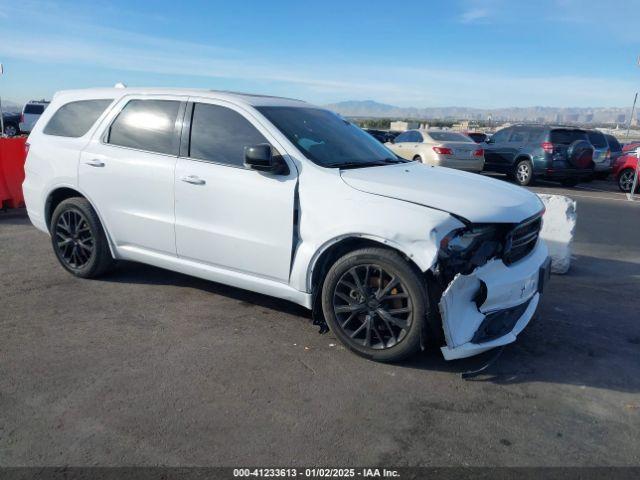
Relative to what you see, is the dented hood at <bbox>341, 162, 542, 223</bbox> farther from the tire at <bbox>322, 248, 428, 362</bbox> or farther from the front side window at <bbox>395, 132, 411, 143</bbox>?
the front side window at <bbox>395, 132, 411, 143</bbox>

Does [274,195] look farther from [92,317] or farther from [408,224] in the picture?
[92,317]

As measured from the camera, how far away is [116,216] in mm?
5070

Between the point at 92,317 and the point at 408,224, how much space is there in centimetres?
273

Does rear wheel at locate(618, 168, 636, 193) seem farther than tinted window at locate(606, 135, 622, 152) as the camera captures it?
No

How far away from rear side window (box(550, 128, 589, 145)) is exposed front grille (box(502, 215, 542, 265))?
12589 mm

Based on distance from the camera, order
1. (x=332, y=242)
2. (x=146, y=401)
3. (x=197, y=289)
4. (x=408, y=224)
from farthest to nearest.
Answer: (x=197, y=289) → (x=332, y=242) → (x=408, y=224) → (x=146, y=401)

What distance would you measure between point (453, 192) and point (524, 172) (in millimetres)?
13190

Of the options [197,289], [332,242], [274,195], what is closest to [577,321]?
[332,242]

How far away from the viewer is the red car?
1537 cm

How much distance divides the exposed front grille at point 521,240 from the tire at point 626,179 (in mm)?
13172

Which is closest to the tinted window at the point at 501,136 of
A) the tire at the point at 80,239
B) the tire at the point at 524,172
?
the tire at the point at 524,172

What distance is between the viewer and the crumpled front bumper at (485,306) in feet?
11.7

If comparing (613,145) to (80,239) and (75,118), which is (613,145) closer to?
(75,118)

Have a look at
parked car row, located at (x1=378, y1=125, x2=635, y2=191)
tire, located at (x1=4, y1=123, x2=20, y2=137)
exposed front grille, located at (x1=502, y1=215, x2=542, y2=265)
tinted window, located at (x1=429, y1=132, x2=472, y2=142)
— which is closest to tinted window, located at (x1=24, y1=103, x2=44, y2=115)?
tire, located at (x1=4, y1=123, x2=20, y2=137)
